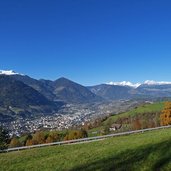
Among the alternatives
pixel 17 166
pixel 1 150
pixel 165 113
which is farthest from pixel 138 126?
pixel 17 166

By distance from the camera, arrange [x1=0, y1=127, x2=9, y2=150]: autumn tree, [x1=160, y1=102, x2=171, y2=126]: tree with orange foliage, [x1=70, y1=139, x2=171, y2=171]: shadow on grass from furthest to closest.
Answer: [x1=160, y1=102, x2=171, y2=126]: tree with orange foliage → [x1=0, y1=127, x2=9, y2=150]: autumn tree → [x1=70, y1=139, x2=171, y2=171]: shadow on grass

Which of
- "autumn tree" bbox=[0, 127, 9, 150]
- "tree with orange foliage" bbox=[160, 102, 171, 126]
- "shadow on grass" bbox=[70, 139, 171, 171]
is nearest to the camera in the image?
"shadow on grass" bbox=[70, 139, 171, 171]

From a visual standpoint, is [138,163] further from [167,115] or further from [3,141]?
[167,115]

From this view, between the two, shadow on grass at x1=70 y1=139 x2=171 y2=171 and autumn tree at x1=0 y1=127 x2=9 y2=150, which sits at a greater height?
shadow on grass at x1=70 y1=139 x2=171 y2=171

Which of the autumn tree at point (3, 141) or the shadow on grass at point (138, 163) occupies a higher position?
the shadow on grass at point (138, 163)

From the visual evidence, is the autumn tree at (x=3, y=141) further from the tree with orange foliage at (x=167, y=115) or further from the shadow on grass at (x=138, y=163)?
the tree with orange foliage at (x=167, y=115)

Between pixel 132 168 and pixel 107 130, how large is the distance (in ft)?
515

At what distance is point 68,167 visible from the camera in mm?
19312

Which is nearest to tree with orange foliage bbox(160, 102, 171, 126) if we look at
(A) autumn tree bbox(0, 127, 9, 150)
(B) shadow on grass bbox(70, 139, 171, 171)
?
(A) autumn tree bbox(0, 127, 9, 150)

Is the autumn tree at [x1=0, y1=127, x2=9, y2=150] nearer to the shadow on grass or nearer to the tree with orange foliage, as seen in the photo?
the shadow on grass

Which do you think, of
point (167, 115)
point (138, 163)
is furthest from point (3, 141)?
point (167, 115)

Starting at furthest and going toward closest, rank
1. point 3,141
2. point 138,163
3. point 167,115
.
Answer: point 167,115 < point 3,141 < point 138,163

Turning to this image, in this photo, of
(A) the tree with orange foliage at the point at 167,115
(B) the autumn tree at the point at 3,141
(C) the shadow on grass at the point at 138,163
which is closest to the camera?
(C) the shadow on grass at the point at 138,163

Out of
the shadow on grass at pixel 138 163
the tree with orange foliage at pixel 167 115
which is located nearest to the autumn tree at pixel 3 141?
the shadow on grass at pixel 138 163
